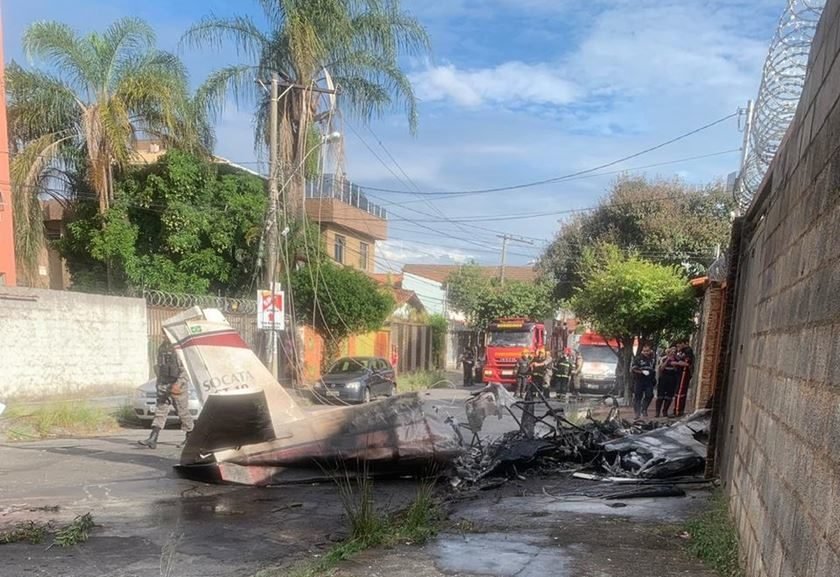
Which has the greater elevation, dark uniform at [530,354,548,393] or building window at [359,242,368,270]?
building window at [359,242,368,270]

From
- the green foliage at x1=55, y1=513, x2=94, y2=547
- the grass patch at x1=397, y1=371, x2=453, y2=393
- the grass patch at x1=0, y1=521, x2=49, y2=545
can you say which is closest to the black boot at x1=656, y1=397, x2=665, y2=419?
the grass patch at x1=397, y1=371, x2=453, y2=393

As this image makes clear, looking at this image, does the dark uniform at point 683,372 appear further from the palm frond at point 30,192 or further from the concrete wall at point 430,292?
the concrete wall at point 430,292

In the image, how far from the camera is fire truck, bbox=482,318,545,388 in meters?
28.6

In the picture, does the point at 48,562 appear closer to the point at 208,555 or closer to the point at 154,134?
the point at 208,555

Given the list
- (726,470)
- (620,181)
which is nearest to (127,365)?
(726,470)

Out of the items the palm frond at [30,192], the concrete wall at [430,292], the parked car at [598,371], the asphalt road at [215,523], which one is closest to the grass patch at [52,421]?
the asphalt road at [215,523]

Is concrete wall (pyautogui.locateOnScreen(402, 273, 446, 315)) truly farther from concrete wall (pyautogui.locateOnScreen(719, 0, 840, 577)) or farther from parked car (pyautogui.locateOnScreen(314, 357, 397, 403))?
concrete wall (pyautogui.locateOnScreen(719, 0, 840, 577))

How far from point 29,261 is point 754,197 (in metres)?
19.1

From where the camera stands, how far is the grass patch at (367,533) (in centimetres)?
521

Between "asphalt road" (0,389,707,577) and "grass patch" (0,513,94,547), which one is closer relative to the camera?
"asphalt road" (0,389,707,577)

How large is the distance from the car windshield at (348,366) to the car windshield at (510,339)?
889 cm

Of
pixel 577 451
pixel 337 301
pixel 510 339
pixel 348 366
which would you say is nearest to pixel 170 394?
pixel 577 451

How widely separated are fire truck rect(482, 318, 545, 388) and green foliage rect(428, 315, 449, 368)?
24.5 ft

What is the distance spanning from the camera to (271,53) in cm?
2114
